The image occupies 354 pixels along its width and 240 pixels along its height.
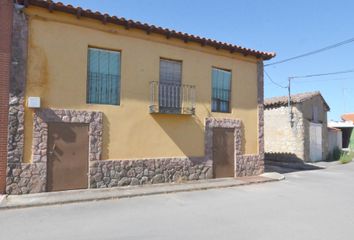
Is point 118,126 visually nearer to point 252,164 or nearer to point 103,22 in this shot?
point 103,22

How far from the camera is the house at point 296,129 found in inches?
813

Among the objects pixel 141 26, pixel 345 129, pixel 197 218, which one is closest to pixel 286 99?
pixel 141 26

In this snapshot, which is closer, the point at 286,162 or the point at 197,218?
the point at 197,218

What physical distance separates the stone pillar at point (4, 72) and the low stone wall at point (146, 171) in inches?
96.0

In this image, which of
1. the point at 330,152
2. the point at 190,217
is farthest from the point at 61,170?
the point at 330,152

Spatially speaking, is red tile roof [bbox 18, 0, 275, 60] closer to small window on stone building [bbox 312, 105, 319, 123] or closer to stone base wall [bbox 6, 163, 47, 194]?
stone base wall [bbox 6, 163, 47, 194]

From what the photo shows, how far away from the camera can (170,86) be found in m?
11.8

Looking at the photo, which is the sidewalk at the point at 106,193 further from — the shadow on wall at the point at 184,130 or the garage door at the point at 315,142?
the garage door at the point at 315,142

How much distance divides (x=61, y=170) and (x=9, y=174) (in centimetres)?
137

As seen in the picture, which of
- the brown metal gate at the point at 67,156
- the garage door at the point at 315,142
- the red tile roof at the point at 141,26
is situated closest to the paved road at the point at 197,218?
the brown metal gate at the point at 67,156

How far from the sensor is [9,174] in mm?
8953

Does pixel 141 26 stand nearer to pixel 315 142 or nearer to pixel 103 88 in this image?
pixel 103 88

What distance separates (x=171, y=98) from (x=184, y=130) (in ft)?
4.22

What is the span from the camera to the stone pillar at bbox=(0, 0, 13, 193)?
891 cm
